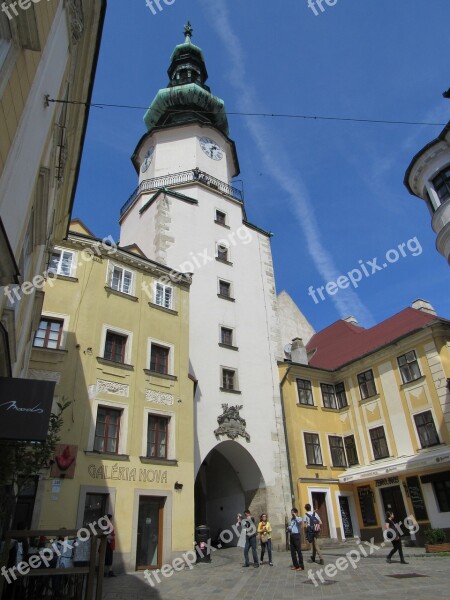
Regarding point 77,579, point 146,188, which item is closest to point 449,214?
point 77,579

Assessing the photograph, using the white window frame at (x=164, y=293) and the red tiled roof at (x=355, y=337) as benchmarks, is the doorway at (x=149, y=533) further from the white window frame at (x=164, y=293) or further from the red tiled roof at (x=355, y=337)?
the red tiled roof at (x=355, y=337)

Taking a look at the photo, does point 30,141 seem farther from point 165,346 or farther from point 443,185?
point 443,185

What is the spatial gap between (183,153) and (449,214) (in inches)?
788

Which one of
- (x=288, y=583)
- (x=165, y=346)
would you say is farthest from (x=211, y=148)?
(x=288, y=583)

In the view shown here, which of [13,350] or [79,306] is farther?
[79,306]

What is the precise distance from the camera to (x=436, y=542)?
16.6 metres

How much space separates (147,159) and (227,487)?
22479mm

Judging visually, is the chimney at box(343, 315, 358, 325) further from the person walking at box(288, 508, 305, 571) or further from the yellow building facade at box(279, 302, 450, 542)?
the person walking at box(288, 508, 305, 571)

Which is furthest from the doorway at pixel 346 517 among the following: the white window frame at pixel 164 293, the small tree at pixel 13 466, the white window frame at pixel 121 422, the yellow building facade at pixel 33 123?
the small tree at pixel 13 466

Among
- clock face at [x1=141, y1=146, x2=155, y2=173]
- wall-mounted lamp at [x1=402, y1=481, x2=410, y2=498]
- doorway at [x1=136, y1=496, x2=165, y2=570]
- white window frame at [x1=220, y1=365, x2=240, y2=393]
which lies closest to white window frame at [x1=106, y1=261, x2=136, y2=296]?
white window frame at [x1=220, y1=365, x2=240, y2=393]

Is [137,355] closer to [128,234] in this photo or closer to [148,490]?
[148,490]

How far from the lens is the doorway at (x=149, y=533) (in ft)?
47.8

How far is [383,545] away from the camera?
68.1 feet

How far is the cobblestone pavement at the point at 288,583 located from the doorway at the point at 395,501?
764 cm
